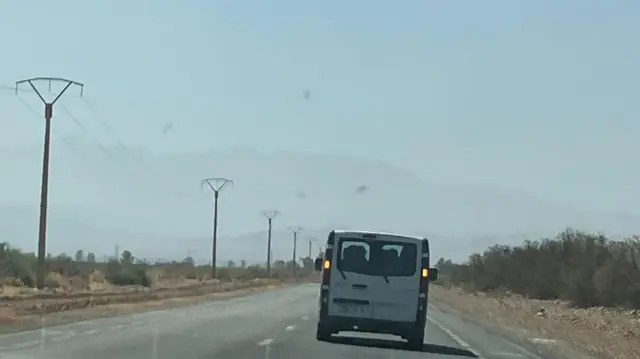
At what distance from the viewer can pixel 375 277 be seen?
2767 cm

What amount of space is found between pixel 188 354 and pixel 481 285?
292 ft

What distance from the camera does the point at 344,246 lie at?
27.8 metres

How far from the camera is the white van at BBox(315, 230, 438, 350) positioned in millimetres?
27500

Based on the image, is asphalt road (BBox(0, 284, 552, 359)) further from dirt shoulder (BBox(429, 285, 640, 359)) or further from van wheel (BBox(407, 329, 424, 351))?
dirt shoulder (BBox(429, 285, 640, 359))

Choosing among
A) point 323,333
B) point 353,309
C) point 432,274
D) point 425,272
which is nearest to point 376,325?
point 353,309

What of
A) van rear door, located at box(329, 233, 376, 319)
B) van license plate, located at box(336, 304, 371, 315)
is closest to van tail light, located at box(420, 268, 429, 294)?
van rear door, located at box(329, 233, 376, 319)

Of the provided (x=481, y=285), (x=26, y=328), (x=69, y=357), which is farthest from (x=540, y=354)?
(x=481, y=285)

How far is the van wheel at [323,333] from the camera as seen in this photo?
1127 inches

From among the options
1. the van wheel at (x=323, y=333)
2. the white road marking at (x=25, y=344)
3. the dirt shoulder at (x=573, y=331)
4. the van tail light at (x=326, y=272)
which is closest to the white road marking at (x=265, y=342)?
the van wheel at (x=323, y=333)

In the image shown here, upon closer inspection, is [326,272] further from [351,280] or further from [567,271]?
[567,271]

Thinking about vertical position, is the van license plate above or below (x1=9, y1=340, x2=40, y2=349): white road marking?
above

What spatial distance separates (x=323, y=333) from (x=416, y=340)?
2.47 m

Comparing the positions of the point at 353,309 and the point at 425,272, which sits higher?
the point at 425,272

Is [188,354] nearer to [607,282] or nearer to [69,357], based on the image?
[69,357]
